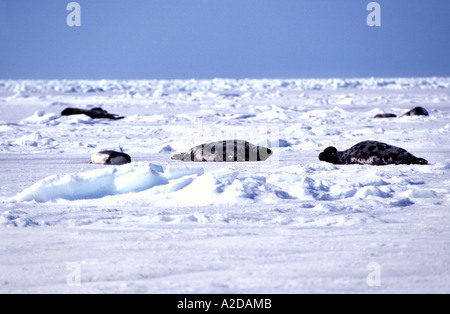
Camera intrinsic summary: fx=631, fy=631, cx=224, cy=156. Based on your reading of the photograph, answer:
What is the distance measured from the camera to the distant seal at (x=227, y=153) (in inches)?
247

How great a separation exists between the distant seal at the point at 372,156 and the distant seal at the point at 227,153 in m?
0.66

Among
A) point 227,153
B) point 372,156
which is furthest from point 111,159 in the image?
point 372,156

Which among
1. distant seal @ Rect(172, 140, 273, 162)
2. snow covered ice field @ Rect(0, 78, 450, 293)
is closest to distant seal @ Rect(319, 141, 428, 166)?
snow covered ice field @ Rect(0, 78, 450, 293)

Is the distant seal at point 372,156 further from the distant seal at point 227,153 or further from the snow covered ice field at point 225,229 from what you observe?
the distant seal at point 227,153

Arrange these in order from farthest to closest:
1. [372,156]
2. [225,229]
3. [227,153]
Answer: [227,153]
[372,156]
[225,229]

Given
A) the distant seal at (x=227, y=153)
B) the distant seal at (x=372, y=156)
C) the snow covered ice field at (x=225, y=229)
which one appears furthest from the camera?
the distant seal at (x=227, y=153)

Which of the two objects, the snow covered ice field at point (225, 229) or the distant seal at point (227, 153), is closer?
the snow covered ice field at point (225, 229)

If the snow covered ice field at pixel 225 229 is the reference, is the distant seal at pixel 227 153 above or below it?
above

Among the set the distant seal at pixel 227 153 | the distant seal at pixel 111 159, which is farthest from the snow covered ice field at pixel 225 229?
the distant seal at pixel 227 153

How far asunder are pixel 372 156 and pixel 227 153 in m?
1.41

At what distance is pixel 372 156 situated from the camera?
19.3 ft

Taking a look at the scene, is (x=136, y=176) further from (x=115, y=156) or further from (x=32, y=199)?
(x=115, y=156)

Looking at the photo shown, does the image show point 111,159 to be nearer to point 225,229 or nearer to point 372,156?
point 372,156
